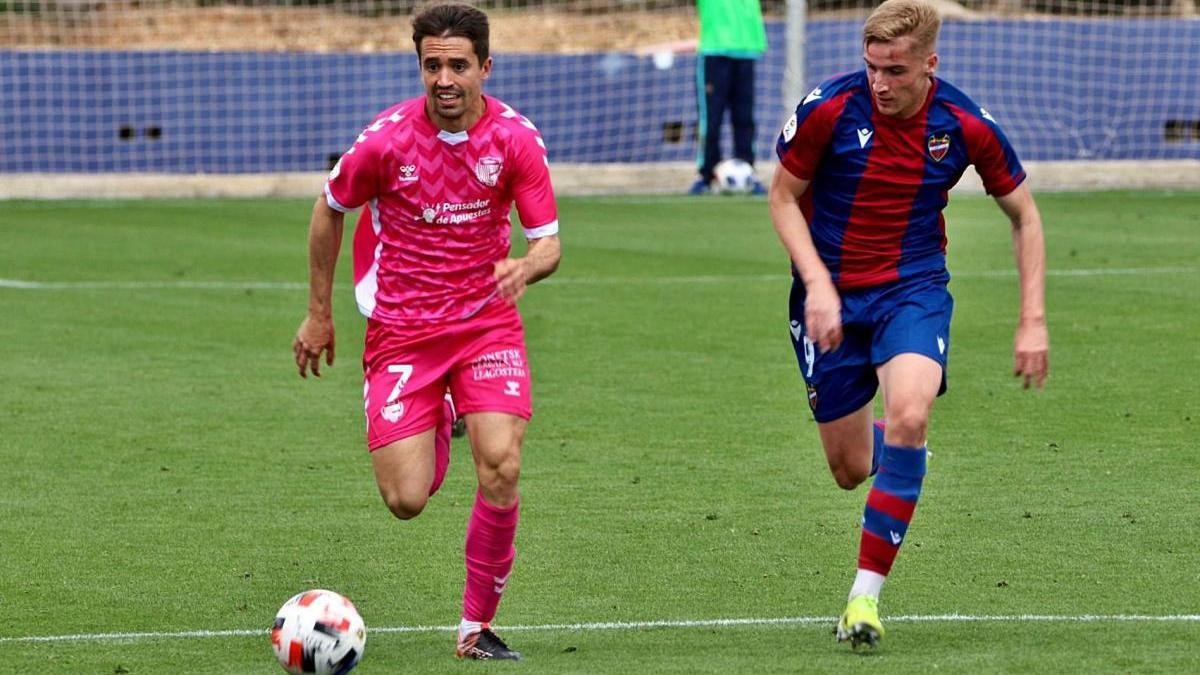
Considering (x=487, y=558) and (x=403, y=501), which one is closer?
(x=487, y=558)

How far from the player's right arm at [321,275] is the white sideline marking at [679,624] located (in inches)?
34.0

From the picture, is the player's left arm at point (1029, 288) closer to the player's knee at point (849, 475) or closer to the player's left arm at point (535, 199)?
the player's knee at point (849, 475)

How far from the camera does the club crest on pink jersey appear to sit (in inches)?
245

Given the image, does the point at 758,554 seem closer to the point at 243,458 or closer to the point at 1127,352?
the point at 243,458

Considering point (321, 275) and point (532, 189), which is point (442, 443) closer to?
point (321, 275)

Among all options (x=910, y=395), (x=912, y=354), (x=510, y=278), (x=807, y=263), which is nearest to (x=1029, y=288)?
(x=912, y=354)

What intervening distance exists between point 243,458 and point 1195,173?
15.7m

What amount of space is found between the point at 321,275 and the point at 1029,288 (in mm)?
2101

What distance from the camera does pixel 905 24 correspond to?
6.16 m

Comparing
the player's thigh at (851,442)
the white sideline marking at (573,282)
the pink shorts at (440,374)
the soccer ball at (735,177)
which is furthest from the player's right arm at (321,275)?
the soccer ball at (735,177)

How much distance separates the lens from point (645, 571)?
7.04 meters

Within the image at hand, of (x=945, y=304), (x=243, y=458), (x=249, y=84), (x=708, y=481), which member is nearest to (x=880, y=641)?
(x=945, y=304)

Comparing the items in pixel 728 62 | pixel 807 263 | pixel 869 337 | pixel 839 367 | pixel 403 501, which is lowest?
pixel 728 62

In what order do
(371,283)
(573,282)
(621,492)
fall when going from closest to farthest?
(371,283), (621,492), (573,282)
